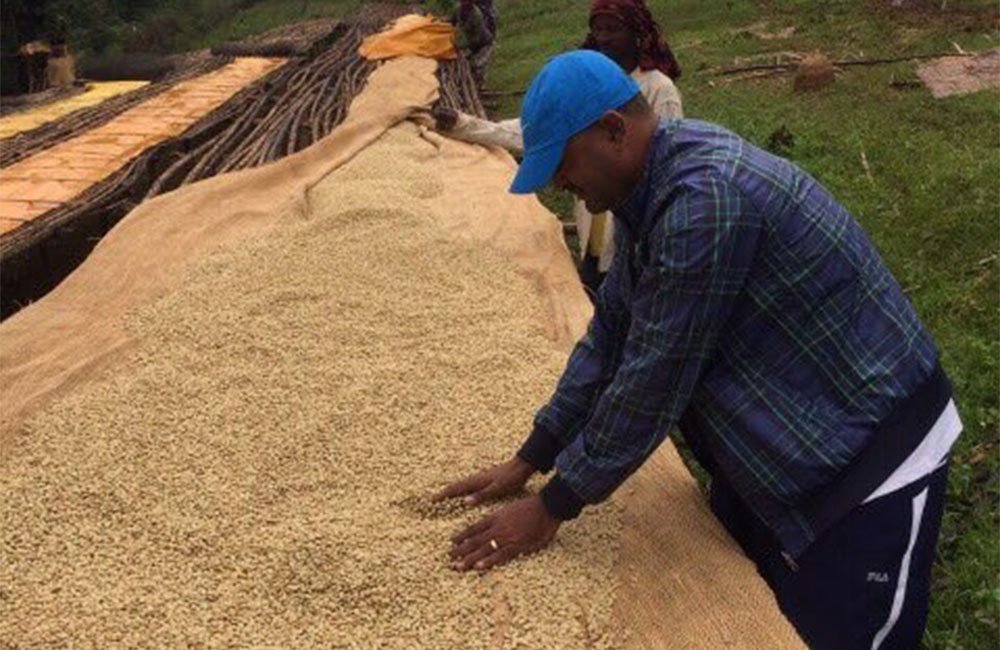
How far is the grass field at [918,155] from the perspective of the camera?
2.76 m

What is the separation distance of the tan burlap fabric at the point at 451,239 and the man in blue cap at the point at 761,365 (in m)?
0.16

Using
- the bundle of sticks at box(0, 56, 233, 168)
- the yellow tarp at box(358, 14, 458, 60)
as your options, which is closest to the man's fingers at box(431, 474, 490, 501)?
the bundle of sticks at box(0, 56, 233, 168)

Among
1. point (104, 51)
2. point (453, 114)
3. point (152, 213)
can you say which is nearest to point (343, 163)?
point (453, 114)

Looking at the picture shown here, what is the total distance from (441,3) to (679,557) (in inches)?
407

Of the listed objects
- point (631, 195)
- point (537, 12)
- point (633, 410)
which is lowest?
point (537, 12)

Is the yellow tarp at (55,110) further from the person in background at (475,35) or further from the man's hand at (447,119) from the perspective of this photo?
the man's hand at (447,119)

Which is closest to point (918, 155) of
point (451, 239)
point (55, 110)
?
point (451, 239)

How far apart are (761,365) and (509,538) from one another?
54cm

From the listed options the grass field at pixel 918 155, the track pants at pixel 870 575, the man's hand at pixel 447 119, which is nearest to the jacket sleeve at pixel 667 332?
the track pants at pixel 870 575

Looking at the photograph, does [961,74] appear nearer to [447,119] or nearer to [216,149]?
[447,119]

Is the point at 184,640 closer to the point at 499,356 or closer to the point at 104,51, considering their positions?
the point at 499,356

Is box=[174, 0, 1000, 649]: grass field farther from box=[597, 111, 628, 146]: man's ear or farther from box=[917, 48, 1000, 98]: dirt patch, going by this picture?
box=[597, 111, 628, 146]: man's ear

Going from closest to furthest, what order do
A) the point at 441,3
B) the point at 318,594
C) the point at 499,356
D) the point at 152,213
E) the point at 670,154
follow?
the point at 670,154 < the point at 318,594 < the point at 499,356 < the point at 152,213 < the point at 441,3

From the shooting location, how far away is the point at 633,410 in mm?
1594
